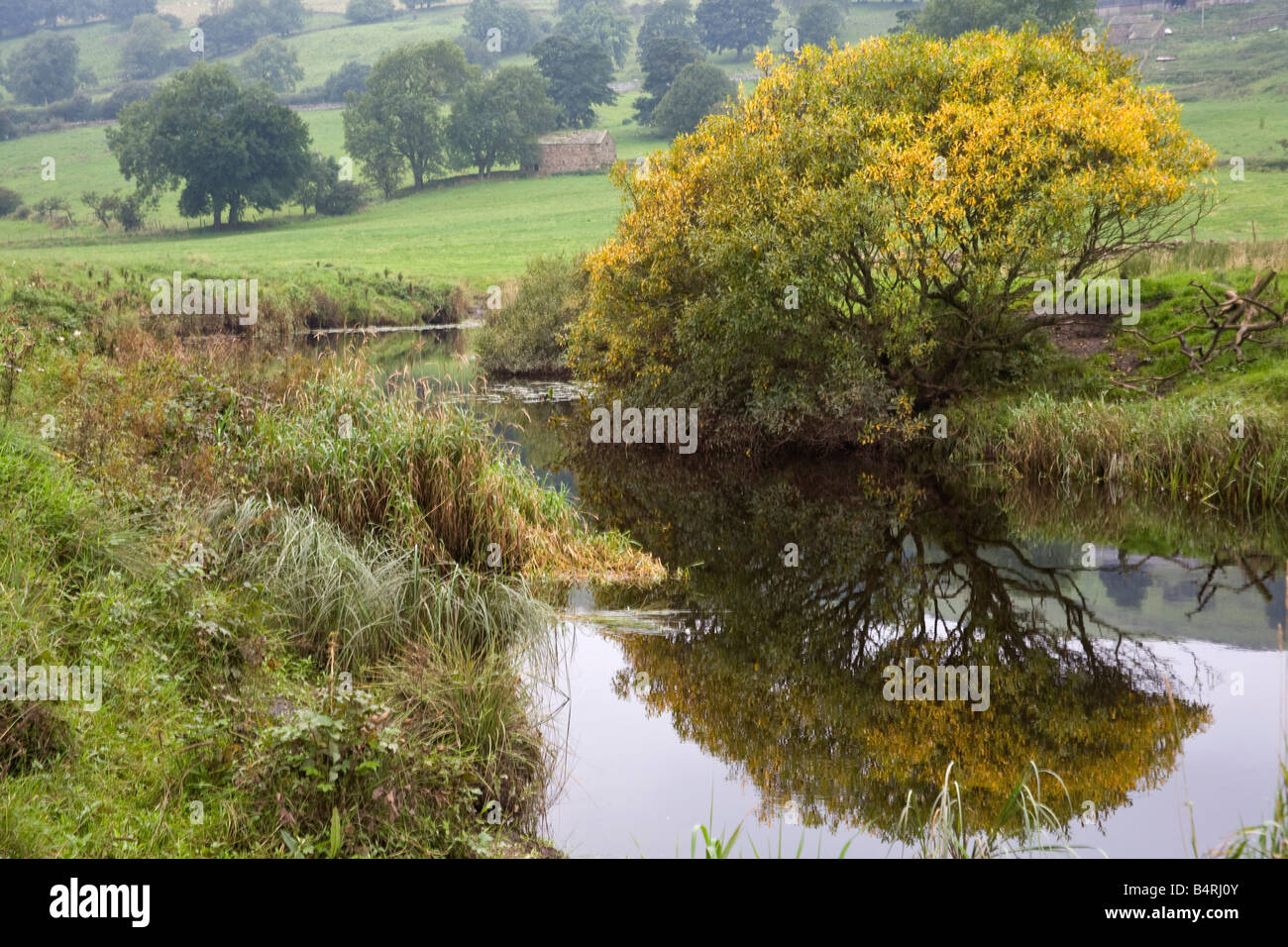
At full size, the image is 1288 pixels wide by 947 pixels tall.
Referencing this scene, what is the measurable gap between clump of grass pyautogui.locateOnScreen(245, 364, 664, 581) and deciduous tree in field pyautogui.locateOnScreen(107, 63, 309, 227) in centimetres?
7227

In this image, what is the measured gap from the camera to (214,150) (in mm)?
79062

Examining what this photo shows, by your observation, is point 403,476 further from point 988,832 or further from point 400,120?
point 400,120

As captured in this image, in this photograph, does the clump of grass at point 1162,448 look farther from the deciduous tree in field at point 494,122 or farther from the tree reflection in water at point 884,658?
the deciduous tree in field at point 494,122

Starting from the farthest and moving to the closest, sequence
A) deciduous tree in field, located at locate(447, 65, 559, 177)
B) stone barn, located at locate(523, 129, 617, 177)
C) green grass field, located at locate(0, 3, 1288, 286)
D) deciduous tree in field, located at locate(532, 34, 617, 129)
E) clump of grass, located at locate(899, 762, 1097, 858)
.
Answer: deciduous tree in field, located at locate(532, 34, 617, 129) < deciduous tree in field, located at locate(447, 65, 559, 177) < stone barn, located at locate(523, 129, 617, 177) < green grass field, located at locate(0, 3, 1288, 286) < clump of grass, located at locate(899, 762, 1097, 858)

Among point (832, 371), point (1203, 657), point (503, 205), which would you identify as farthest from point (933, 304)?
point (503, 205)

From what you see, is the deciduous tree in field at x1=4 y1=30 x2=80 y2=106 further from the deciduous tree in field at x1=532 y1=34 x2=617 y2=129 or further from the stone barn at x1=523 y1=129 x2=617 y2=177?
the stone barn at x1=523 y1=129 x2=617 y2=177

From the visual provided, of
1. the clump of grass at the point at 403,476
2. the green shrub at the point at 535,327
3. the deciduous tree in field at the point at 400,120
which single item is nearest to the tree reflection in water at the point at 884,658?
the clump of grass at the point at 403,476

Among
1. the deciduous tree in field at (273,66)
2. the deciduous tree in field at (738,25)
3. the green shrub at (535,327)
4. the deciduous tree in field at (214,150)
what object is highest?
the deciduous tree in field at (738,25)

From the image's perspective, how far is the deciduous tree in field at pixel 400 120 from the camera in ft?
291

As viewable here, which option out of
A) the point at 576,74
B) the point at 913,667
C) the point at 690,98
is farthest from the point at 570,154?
the point at 913,667

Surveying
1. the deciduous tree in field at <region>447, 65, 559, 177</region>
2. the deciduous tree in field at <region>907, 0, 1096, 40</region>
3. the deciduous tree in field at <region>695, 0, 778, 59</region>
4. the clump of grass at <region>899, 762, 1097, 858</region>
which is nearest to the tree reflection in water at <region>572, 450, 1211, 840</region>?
the clump of grass at <region>899, 762, 1097, 858</region>

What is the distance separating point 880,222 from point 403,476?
11.0 meters

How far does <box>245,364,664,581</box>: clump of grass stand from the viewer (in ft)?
39.2

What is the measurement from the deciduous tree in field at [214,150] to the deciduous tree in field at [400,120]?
6187 mm
